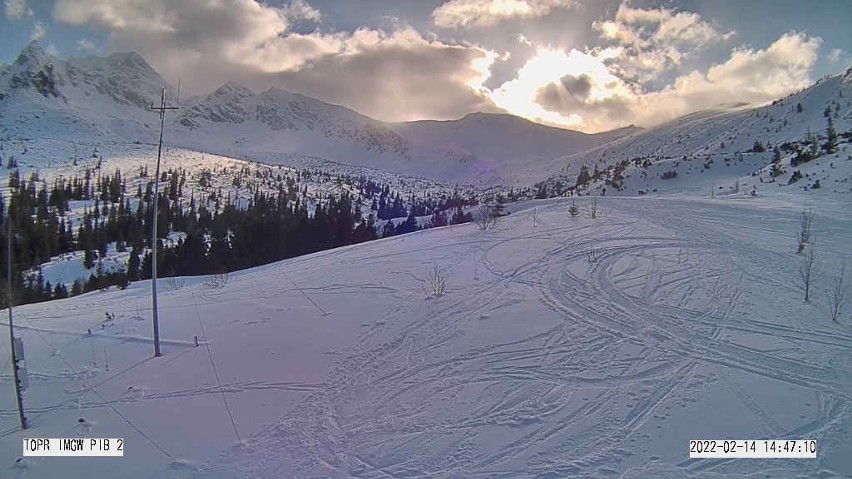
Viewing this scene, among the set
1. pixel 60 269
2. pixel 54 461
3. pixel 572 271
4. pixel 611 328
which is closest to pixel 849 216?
pixel 572 271

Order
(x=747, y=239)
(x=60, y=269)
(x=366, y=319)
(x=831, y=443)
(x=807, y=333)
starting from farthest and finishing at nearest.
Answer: (x=60, y=269) → (x=747, y=239) → (x=366, y=319) → (x=807, y=333) → (x=831, y=443)

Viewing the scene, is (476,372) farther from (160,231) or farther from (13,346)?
(160,231)

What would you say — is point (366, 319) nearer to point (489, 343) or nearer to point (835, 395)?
point (489, 343)

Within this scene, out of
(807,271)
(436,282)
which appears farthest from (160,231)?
(807,271)

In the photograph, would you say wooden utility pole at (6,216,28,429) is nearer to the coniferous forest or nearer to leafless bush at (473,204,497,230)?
the coniferous forest

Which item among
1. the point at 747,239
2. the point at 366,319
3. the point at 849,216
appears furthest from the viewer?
the point at 849,216
